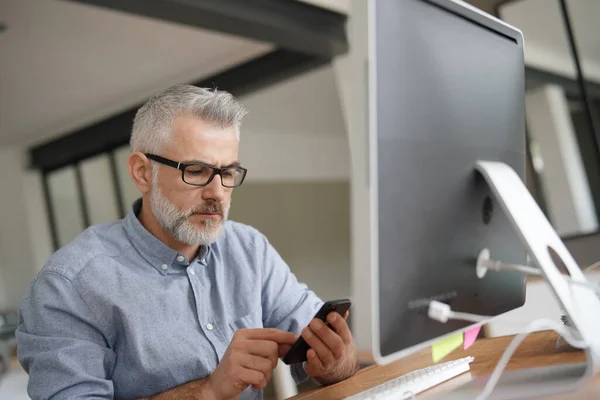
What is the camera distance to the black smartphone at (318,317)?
3.26 ft

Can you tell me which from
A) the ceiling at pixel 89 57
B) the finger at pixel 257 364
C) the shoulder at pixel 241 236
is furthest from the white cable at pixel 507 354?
the ceiling at pixel 89 57

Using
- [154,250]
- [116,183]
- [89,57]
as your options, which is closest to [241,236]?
[154,250]

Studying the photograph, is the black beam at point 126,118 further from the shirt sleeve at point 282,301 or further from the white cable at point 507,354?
the white cable at point 507,354

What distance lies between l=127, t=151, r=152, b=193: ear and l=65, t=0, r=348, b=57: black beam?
7.45 feet

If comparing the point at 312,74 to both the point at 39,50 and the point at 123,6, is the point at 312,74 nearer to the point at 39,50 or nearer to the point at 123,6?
the point at 39,50

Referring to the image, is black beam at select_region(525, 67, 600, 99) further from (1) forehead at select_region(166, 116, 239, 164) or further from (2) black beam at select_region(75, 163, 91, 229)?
(2) black beam at select_region(75, 163, 91, 229)

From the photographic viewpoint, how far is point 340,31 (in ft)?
14.7

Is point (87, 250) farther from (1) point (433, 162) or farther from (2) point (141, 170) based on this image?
(1) point (433, 162)

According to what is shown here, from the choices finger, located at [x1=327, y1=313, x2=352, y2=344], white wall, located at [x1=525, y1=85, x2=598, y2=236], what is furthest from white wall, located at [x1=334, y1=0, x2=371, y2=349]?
white wall, located at [x1=525, y1=85, x2=598, y2=236]

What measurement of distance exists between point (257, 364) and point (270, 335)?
53 mm

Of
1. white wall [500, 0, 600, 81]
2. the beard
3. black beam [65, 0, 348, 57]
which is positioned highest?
black beam [65, 0, 348, 57]

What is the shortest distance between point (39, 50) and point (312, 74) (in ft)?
9.59

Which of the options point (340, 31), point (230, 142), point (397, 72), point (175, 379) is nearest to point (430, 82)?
point (397, 72)

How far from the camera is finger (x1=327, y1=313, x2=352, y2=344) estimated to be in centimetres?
102
